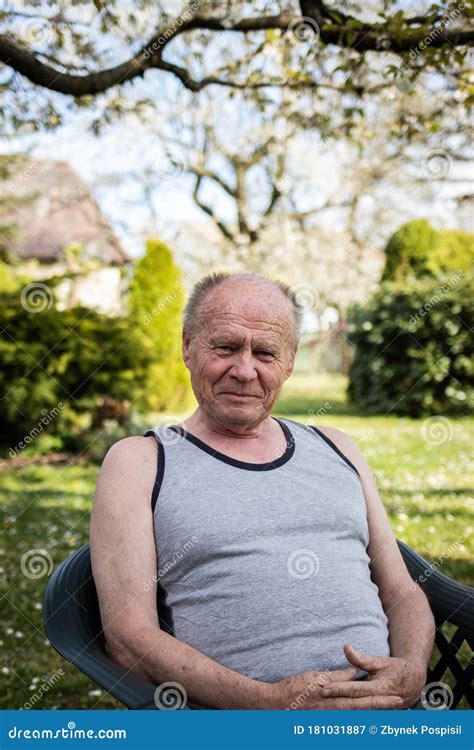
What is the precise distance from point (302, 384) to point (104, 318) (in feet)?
37.6

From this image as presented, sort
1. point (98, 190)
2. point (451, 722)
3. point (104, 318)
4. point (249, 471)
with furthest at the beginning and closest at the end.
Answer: point (98, 190)
point (104, 318)
point (249, 471)
point (451, 722)

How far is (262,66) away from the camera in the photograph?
4.22m

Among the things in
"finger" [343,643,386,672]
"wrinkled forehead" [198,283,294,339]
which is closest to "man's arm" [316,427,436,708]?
"finger" [343,643,386,672]

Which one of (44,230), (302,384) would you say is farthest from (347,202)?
(44,230)

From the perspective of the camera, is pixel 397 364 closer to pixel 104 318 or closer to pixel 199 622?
pixel 104 318

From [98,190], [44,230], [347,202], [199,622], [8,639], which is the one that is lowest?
[8,639]

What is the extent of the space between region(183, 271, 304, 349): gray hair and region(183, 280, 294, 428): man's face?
0.03 metres
